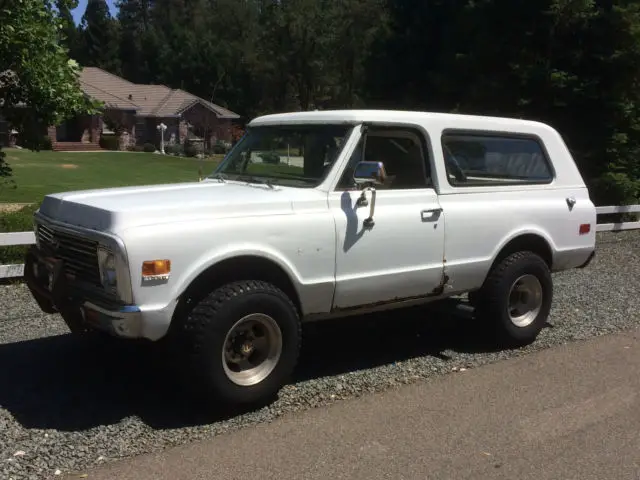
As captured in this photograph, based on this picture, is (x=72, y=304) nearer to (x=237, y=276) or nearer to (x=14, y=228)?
(x=237, y=276)

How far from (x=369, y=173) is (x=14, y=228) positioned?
5.53 m

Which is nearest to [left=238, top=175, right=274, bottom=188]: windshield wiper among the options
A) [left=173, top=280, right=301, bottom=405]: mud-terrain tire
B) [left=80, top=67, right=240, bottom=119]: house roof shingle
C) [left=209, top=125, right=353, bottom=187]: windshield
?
[left=209, top=125, right=353, bottom=187]: windshield

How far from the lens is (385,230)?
17.2 feet

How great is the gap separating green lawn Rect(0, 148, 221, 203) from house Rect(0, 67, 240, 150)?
14.9ft

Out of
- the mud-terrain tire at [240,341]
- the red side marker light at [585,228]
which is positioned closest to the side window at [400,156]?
the mud-terrain tire at [240,341]

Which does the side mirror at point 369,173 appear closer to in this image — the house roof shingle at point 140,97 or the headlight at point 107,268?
the headlight at point 107,268

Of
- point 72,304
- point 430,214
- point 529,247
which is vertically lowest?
point 72,304

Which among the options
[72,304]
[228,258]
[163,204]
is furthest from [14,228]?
[228,258]

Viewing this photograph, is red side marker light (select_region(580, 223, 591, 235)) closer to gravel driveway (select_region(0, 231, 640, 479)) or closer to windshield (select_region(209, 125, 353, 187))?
gravel driveway (select_region(0, 231, 640, 479))

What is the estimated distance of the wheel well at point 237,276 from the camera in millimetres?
4547

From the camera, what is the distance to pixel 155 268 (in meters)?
4.20

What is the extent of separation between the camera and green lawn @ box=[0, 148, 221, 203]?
77.9 feet

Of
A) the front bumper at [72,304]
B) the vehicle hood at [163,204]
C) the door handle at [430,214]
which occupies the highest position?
the vehicle hood at [163,204]

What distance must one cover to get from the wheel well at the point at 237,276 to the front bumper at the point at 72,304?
1.28ft
